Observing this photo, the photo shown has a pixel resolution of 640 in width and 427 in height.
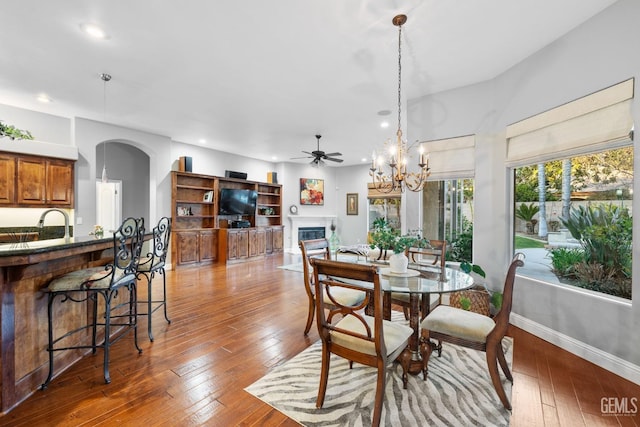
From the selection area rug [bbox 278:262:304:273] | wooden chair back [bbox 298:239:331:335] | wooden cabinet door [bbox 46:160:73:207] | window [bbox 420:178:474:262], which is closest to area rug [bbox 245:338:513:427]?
wooden chair back [bbox 298:239:331:335]

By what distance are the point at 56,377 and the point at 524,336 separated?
4289 mm

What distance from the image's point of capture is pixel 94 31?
258 cm

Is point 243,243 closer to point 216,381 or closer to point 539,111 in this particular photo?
point 216,381

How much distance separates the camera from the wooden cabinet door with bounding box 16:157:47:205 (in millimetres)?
4242

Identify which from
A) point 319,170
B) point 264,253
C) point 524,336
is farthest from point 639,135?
point 319,170

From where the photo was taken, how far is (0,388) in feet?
5.66

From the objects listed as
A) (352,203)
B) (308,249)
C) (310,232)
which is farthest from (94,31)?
(352,203)

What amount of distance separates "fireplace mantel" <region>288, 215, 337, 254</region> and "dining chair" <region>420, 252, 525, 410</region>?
22.9 feet

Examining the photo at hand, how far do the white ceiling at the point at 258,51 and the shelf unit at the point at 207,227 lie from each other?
92.2 inches

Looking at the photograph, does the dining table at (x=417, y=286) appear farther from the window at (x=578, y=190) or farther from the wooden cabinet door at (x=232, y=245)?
the wooden cabinet door at (x=232, y=245)

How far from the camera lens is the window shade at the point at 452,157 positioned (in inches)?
145

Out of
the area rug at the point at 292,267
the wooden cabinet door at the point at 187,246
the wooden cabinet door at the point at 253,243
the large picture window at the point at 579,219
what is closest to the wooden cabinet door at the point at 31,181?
the wooden cabinet door at the point at 187,246

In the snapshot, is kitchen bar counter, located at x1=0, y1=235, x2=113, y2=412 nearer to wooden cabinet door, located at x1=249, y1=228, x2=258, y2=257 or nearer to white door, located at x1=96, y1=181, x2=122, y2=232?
wooden cabinet door, located at x1=249, y1=228, x2=258, y2=257

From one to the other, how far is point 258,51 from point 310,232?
7.08 meters
